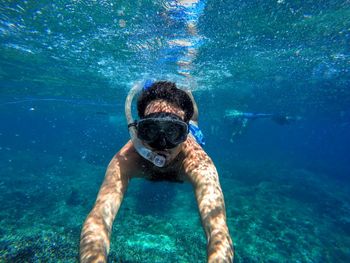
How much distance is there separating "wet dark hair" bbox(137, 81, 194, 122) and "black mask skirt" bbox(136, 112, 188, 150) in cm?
61

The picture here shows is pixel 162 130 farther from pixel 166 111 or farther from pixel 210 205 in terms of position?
pixel 210 205

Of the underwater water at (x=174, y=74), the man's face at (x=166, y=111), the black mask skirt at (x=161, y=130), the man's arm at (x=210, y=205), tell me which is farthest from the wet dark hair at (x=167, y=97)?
the underwater water at (x=174, y=74)

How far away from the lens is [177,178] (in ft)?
13.7

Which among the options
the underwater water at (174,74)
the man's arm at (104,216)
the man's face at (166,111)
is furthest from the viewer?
the underwater water at (174,74)

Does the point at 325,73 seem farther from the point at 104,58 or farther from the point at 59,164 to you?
the point at 59,164

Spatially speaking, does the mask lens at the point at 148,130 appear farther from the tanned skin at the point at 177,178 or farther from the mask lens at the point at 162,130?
the tanned skin at the point at 177,178

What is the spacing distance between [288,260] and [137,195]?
10344 millimetres

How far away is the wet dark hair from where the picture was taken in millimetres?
3985

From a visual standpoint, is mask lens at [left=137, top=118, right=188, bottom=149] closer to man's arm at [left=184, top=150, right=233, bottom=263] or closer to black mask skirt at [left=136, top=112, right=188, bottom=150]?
black mask skirt at [left=136, top=112, right=188, bottom=150]

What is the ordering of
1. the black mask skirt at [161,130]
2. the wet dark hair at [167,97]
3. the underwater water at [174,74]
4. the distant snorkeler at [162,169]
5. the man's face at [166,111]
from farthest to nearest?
the underwater water at [174,74] → the wet dark hair at [167,97] → the man's face at [166,111] → the black mask skirt at [161,130] → the distant snorkeler at [162,169]

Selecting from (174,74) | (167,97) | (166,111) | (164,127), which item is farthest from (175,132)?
(174,74)

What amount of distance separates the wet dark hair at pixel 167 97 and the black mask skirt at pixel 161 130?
0.61m

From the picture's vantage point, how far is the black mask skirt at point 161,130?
130 inches

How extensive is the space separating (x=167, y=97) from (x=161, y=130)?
0.87 meters
